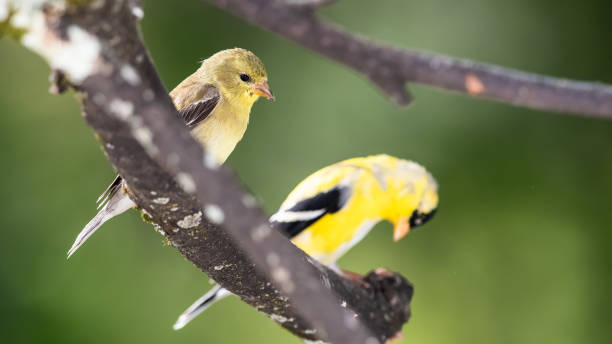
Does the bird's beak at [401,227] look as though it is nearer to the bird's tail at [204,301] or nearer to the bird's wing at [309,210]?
the bird's wing at [309,210]

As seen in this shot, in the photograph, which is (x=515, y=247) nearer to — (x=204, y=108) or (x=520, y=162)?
(x=520, y=162)

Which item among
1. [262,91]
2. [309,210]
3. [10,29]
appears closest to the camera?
[10,29]

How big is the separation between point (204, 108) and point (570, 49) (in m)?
2.75

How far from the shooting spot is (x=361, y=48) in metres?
0.68

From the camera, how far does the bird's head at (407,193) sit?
2559 millimetres

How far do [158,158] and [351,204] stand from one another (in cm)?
189

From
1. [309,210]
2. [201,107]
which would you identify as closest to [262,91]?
[201,107]

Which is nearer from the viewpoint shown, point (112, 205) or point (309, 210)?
point (112, 205)

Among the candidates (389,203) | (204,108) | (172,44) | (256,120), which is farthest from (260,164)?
(204,108)

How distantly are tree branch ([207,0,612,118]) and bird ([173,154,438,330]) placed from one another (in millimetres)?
1681

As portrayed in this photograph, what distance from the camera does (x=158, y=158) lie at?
1.97ft

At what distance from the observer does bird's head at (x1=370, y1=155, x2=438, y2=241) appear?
2.56m

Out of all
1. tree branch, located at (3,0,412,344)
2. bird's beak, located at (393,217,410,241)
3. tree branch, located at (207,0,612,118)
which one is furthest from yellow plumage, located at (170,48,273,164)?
bird's beak, located at (393,217,410,241)

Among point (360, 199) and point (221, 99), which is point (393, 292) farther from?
point (221, 99)
